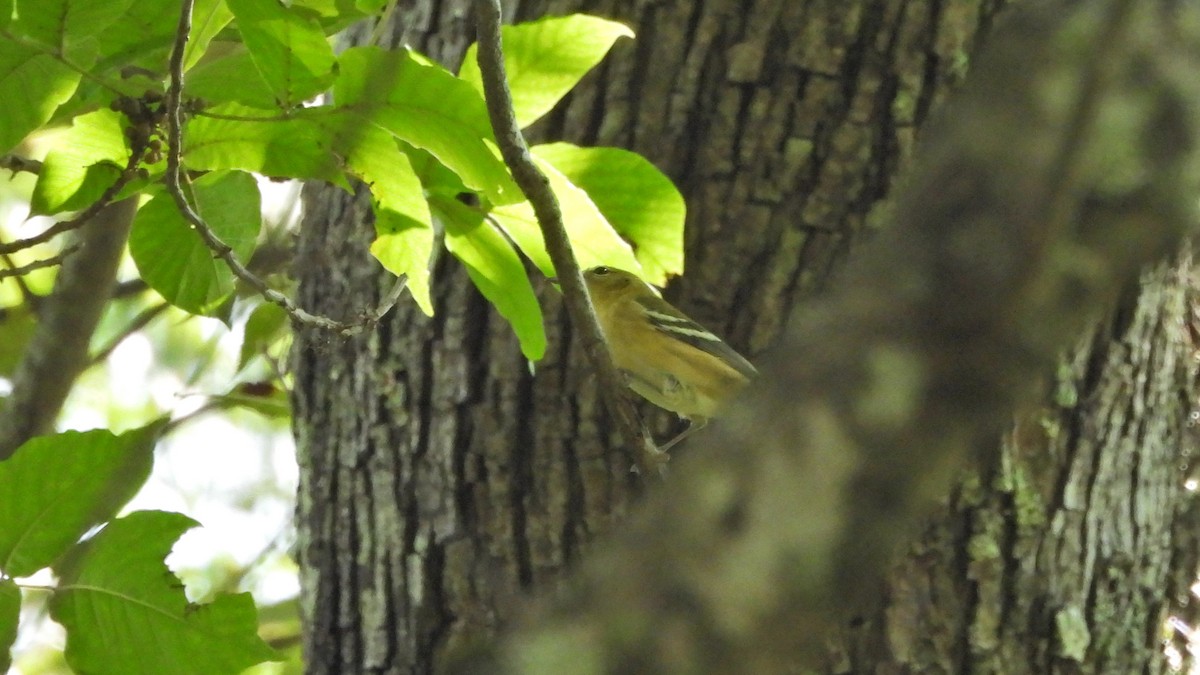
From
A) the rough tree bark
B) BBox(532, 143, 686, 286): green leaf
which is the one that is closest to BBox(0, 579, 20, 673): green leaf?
BBox(532, 143, 686, 286): green leaf

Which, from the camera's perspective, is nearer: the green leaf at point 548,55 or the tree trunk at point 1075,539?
the green leaf at point 548,55

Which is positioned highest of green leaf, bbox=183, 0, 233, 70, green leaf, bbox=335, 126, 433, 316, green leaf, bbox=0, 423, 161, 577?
green leaf, bbox=183, 0, 233, 70

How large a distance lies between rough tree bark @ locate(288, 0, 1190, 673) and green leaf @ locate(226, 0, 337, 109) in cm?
155

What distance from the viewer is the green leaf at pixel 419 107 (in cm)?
186

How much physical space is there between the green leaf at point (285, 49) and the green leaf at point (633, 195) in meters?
0.49

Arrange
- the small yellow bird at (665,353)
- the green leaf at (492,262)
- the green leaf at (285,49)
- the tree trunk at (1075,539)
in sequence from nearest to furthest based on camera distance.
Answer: the green leaf at (285,49) → the green leaf at (492,262) → the tree trunk at (1075,539) → the small yellow bird at (665,353)

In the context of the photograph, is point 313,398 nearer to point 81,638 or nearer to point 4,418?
point 4,418

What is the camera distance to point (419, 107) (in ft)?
6.20

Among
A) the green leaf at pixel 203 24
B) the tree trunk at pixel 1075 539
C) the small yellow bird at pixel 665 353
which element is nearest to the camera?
the green leaf at pixel 203 24

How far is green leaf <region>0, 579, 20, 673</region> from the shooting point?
1.92 metres

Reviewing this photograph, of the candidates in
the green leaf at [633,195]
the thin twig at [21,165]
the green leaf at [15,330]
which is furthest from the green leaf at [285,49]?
the green leaf at [15,330]

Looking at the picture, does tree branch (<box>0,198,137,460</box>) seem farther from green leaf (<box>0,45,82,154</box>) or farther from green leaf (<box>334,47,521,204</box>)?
green leaf (<box>334,47,521,204</box>)

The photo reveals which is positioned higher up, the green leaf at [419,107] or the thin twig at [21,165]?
the green leaf at [419,107]

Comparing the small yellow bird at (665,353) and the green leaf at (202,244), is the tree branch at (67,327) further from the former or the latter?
the small yellow bird at (665,353)
